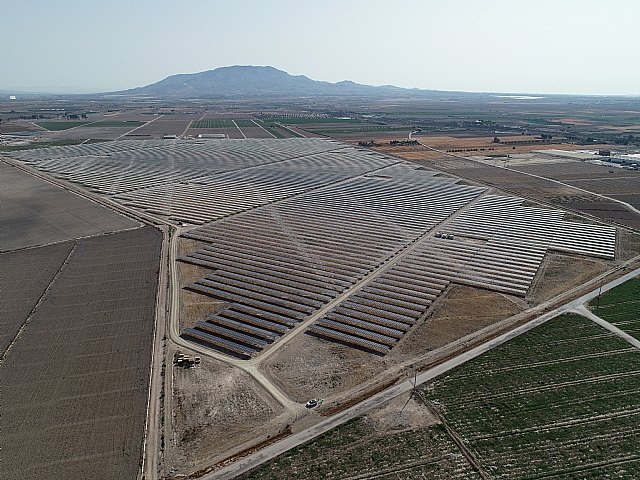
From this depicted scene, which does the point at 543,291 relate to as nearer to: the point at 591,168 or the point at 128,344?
the point at 128,344

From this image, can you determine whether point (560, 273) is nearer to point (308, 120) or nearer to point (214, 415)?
point (214, 415)

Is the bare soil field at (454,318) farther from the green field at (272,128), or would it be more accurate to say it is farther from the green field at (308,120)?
the green field at (308,120)

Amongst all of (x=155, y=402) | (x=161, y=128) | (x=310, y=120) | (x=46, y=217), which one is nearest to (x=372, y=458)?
(x=155, y=402)

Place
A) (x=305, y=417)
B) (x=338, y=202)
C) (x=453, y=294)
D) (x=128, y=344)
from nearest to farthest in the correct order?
1. (x=305, y=417)
2. (x=128, y=344)
3. (x=453, y=294)
4. (x=338, y=202)


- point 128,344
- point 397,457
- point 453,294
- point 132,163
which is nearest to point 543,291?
point 453,294

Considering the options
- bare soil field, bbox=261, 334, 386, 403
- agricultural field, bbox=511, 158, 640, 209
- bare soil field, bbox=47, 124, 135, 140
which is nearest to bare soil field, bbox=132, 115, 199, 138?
bare soil field, bbox=47, 124, 135, 140

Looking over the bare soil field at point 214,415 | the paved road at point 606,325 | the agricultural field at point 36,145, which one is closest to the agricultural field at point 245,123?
the agricultural field at point 36,145
